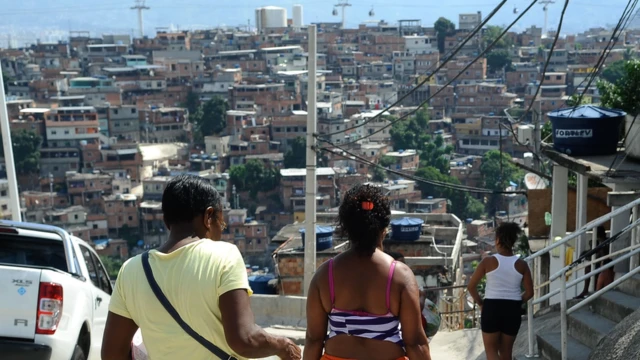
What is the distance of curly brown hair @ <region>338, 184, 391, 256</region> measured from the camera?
8.29 feet

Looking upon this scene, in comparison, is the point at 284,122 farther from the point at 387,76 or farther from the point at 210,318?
the point at 210,318

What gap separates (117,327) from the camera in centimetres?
236

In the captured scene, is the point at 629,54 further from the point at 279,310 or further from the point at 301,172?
the point at 279,310

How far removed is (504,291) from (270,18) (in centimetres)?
12365

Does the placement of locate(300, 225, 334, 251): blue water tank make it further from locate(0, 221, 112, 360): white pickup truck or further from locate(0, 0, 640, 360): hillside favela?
locate(0, 221, 112, 360): white pickup truck

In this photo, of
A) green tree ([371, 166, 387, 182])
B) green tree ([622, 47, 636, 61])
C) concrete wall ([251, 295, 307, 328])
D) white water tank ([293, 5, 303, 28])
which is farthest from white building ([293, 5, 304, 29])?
concrete wall ([251, 295, 307, 328])

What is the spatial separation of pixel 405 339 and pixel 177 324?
2.08 ft

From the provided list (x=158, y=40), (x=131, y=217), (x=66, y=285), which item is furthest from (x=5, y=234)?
(x=158, y=40)

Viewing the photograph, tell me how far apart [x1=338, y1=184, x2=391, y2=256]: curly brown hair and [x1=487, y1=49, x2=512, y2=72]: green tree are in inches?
3380

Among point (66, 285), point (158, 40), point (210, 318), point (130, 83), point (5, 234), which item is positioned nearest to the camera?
point (210, 318)

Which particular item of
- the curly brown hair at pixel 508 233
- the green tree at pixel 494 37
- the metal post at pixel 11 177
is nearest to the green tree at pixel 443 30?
the green tree at pixel 494 37

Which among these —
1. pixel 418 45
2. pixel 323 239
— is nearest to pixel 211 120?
pixel 418 45

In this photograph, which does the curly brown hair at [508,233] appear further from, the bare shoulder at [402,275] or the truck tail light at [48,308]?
the truck tail light at [48,308]

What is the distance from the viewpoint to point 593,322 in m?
4.29
